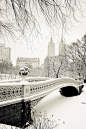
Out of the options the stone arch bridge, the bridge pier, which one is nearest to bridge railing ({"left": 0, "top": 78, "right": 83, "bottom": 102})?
the stone arch bridge

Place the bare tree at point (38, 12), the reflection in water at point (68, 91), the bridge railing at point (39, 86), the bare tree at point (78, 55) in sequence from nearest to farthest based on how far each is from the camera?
the bare tree at point (38, 12) < the bridge railing at point (39, 86) < the reflection in water at point (68, 91) < the bare tree at point (78, 55)

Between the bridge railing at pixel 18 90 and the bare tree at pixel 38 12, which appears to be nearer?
the bare tree at pixel 38 12

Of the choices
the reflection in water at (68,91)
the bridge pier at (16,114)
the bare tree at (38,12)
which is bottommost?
the reflection in water at (68,91)

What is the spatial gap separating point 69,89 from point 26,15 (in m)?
16.9

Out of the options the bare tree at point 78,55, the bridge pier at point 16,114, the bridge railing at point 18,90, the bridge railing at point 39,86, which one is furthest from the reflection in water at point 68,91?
the bridge pier at point 16,114

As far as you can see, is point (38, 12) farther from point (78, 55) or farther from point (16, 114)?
point (78, 55)

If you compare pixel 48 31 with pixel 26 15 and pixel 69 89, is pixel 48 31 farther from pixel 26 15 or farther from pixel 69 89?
pixel 69 89

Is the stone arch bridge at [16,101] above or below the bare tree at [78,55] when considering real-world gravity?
below

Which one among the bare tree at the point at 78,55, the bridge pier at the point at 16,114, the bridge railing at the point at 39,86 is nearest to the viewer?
the bridge pier at the point at 16,114

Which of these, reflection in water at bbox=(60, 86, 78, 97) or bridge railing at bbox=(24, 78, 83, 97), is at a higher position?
bridge railing at bbox=(24, 78, 83, 97)

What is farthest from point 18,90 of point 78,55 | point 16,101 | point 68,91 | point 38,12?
point 78,55

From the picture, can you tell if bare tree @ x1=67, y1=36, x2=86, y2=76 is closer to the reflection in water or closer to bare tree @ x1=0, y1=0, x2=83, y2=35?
the reflection in water

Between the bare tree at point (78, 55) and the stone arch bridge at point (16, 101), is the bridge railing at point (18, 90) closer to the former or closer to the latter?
the stone arch bridge at point (16, 101)

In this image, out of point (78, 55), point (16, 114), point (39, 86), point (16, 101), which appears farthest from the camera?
point (78, 55)
